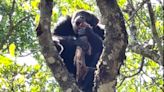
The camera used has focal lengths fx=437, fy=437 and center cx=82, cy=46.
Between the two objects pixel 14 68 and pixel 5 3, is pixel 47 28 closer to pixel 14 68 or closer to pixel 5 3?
pixel 14 68

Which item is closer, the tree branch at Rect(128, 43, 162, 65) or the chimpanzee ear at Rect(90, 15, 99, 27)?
the tree branch at Rect(128, 43, 162, 65)

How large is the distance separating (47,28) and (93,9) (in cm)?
231

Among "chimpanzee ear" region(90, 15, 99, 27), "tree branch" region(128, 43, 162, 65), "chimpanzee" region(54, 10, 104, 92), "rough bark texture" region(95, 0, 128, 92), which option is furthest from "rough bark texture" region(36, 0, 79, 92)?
"chimpanzee ear" region(90, 15, 99, 27)

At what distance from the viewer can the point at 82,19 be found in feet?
14.2

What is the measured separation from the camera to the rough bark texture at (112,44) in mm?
2525

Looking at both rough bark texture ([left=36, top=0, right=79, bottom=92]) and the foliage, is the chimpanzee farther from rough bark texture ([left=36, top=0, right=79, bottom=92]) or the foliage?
rough bark texture ([left=36, top=0, right=79, bottom=92])

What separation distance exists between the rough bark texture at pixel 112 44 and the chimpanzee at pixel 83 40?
129cm

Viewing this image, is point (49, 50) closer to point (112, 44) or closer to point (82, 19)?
point (112, 44)

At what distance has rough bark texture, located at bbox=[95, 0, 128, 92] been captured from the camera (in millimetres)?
2525

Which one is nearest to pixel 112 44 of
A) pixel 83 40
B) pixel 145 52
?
pixel 83 40

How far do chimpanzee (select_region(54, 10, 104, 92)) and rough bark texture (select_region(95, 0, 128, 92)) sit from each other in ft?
4.23

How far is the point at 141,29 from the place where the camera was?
5664 millimetres

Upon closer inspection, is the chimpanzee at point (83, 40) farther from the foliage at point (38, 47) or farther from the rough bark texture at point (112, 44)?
the rough bark texture at point (112, 44)

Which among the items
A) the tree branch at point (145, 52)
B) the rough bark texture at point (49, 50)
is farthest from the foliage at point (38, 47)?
the rough bark texture at point (49, 50)
